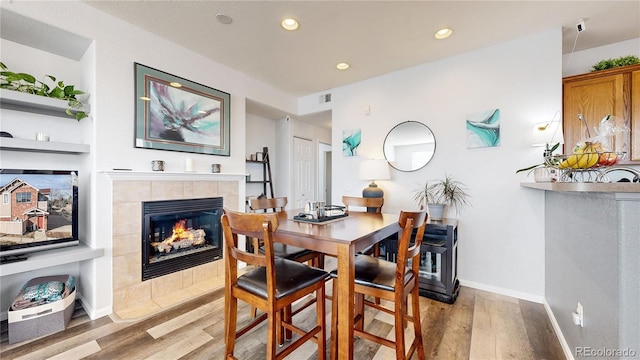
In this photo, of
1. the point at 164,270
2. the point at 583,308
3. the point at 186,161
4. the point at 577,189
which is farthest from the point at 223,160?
the point at 583,308

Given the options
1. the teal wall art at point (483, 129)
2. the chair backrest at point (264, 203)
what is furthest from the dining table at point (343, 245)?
the teal wall art at point (483, 129)

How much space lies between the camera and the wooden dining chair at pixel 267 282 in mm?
1206

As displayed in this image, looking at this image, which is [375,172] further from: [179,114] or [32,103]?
[32,103]

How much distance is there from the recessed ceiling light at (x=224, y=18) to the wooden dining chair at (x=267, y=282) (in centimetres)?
195

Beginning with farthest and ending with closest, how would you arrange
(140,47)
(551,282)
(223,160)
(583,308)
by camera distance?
(223,160)
(140,47)
(551,282)
(583,308)

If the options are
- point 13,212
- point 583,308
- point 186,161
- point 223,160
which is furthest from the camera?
point 223,160

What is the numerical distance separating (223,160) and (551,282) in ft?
12.2

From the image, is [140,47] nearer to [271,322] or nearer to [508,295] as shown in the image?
[271,322]

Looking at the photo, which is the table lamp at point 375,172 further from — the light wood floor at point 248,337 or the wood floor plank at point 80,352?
the wood floor plank at point 80,352

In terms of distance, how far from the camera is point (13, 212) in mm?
1862

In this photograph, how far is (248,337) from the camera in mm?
1813

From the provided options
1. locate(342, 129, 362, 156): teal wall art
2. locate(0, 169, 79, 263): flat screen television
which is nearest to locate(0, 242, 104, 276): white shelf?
locate(0, 169, 79, 263): flat screen television

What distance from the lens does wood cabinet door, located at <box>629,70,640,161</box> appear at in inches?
92.0

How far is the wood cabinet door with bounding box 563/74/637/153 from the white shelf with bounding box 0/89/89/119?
15.9ft
